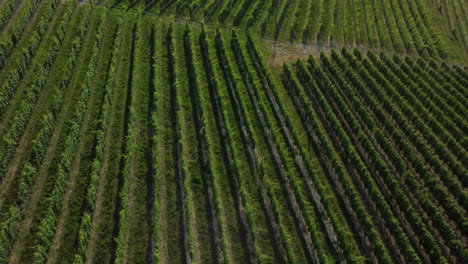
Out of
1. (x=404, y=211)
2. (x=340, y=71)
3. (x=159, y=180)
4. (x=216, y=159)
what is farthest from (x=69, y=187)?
(x=340, y=71)

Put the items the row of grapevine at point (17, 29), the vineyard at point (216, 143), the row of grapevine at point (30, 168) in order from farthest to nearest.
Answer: the row of grapevine at point (17, 29), the vineyard at point (216, 143), the row of grapevine at point (30, 168)

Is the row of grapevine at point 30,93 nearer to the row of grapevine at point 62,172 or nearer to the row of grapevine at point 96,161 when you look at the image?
the row of grapevine at point 62,172

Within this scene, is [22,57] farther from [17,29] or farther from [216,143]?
[216,143]

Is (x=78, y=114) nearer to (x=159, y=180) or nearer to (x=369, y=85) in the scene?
(x=159, y=180)

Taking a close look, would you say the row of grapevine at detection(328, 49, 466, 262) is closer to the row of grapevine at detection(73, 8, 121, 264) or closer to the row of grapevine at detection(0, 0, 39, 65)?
the row of grapevine at detection(73, 8, 121, 264)

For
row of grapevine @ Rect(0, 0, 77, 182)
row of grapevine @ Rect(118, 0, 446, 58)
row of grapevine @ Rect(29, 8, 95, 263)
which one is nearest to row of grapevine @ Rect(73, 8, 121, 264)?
row of grapevine @ Rect(29, 8, 95, 263)

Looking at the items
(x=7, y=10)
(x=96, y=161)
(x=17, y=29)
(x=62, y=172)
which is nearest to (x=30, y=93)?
(x=62, y=172)

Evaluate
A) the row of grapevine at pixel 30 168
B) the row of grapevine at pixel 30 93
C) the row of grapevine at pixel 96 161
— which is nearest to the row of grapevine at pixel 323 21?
the row of grapevine at pixel 30 93

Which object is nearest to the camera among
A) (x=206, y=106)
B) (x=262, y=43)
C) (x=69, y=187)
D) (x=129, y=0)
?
(x=69, y=187)
